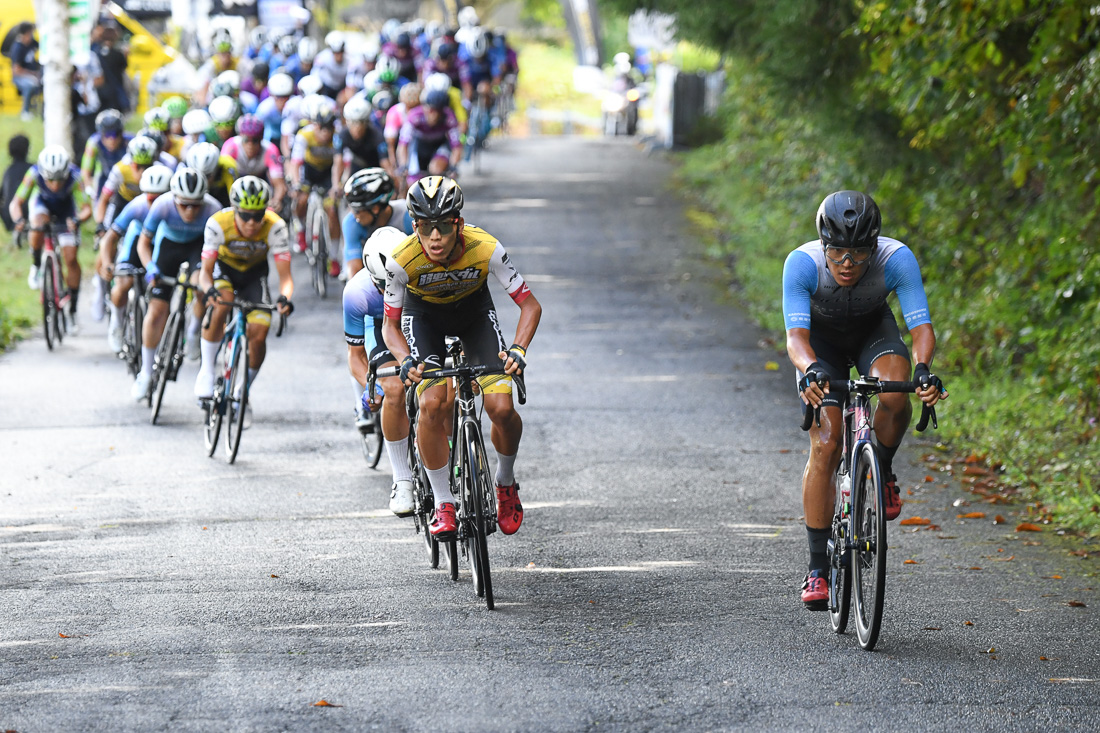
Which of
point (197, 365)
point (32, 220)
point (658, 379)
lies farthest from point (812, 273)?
point (32, 220)

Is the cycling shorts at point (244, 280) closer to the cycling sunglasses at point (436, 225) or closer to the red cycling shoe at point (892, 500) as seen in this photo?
the cycling sunglasses at point (436, 225)

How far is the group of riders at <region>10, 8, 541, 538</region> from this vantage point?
23.2 ft

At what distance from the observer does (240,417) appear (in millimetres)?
10094

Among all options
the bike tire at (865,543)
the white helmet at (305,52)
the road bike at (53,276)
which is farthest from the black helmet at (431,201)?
the white helmet at (305,52)

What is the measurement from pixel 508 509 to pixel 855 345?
1.92 m

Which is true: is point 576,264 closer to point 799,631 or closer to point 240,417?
point 240,417

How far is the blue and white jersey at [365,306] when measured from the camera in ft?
28.4

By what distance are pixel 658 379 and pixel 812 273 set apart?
23.3ft

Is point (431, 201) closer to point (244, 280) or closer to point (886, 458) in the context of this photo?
point (886, 458)

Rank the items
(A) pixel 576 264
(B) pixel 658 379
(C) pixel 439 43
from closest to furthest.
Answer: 1. (B) pixel 658 379
2. (A) pixel 576 264
3. (C) pixel 439 43

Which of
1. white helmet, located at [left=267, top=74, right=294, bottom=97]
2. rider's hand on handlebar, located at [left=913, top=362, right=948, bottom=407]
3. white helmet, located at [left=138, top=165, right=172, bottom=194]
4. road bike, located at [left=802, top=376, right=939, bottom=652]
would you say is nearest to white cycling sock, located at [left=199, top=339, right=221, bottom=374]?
white helmet, located at [left=138, top=165, right=172, bottom=194]

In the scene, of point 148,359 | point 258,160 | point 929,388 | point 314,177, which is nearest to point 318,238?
point 314,177

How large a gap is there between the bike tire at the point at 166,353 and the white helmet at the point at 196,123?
196 inches

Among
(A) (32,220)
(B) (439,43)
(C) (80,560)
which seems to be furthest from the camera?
(B) (439,43)
